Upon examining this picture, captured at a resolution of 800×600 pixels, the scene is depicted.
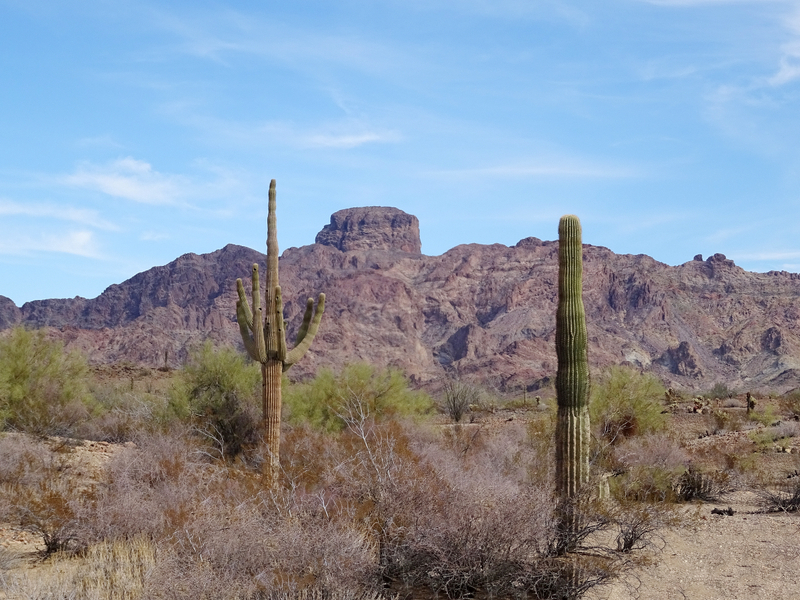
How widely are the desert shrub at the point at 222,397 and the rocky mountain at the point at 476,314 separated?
4820cm

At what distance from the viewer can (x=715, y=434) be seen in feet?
85.5

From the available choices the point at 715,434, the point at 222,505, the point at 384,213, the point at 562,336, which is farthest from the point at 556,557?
the point at 384,213

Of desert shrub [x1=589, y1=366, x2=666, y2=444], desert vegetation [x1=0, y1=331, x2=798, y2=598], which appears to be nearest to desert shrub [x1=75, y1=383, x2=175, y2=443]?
desert vegetation [x1=0, y1=331, x2=798, y2=598]

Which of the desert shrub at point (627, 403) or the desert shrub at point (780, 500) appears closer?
the desert shrub at point (780, 500)

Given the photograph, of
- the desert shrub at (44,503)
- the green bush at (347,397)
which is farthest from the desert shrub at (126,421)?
the desert shrub at (44,503)

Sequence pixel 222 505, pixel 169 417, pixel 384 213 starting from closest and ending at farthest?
pixel 222 505, pixel 169 417, pixel 384 213

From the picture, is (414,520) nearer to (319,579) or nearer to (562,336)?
(319,579)

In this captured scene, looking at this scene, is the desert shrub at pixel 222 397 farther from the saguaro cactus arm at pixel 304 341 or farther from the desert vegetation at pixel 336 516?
the saguaro cactus arm at pixel 304 341

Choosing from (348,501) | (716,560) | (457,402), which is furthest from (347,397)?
(348,501)

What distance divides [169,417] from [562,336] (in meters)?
12.8

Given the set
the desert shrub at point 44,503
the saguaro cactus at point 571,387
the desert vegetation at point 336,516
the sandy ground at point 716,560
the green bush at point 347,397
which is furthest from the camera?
the green bush at point 347,397

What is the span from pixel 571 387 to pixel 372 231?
14404cm

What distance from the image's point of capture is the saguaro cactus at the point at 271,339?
14742 millimetres

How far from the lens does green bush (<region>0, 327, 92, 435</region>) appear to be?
2136 cm
